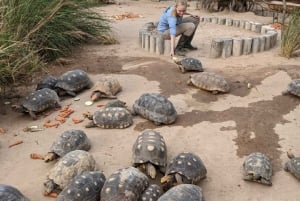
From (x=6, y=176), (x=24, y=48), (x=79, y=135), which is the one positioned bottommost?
(x=6, y=176)

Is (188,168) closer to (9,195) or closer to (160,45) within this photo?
(9,195)

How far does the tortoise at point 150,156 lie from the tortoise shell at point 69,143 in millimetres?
606

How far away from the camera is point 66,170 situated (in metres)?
3.62

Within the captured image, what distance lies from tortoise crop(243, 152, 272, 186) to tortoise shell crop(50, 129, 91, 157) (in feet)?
5.26

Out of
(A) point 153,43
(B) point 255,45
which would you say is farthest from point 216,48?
(A) point 153,43

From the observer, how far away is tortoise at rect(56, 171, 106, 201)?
3.30m

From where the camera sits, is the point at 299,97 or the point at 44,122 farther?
the point at 299,97

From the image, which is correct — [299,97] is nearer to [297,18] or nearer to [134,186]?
[297,18]

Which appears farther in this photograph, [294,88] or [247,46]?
[247,46]

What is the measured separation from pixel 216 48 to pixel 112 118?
3086 millimetres

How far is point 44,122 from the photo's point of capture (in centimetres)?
Result: 498

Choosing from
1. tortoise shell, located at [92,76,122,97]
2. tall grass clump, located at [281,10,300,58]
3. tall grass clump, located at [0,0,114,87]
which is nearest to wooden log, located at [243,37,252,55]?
tall grass clump, located at [281,10,300,58]

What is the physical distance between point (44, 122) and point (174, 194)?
2357mm

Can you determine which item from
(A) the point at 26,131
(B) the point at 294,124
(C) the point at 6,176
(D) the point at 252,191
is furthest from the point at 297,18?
(C) the point at 6,176
